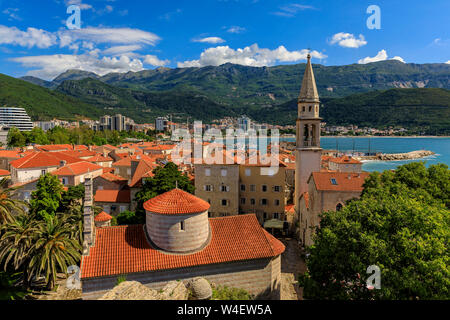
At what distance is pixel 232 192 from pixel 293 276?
14.7 m

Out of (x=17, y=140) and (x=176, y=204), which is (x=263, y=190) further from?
(x=17, y=140)

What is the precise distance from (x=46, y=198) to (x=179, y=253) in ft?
68.4

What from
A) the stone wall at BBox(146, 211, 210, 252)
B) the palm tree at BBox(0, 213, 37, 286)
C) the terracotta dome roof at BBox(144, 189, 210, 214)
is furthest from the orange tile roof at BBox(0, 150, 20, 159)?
the stone wall at BBox(146, 211, 210, 252)

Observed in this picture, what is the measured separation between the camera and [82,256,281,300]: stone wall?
1487 centimetres

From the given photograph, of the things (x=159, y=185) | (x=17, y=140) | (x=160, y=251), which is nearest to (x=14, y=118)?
(x=17, y=140)

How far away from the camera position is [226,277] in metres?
16.5

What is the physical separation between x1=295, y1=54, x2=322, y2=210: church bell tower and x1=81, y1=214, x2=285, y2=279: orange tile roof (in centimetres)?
1563

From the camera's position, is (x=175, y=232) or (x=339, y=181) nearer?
(x=175, y=232)

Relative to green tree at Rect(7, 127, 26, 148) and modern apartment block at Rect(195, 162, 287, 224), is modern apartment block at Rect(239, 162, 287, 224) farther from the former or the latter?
green tree at Rect(7, 127, 26, 148)

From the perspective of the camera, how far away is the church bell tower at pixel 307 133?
3103cm
